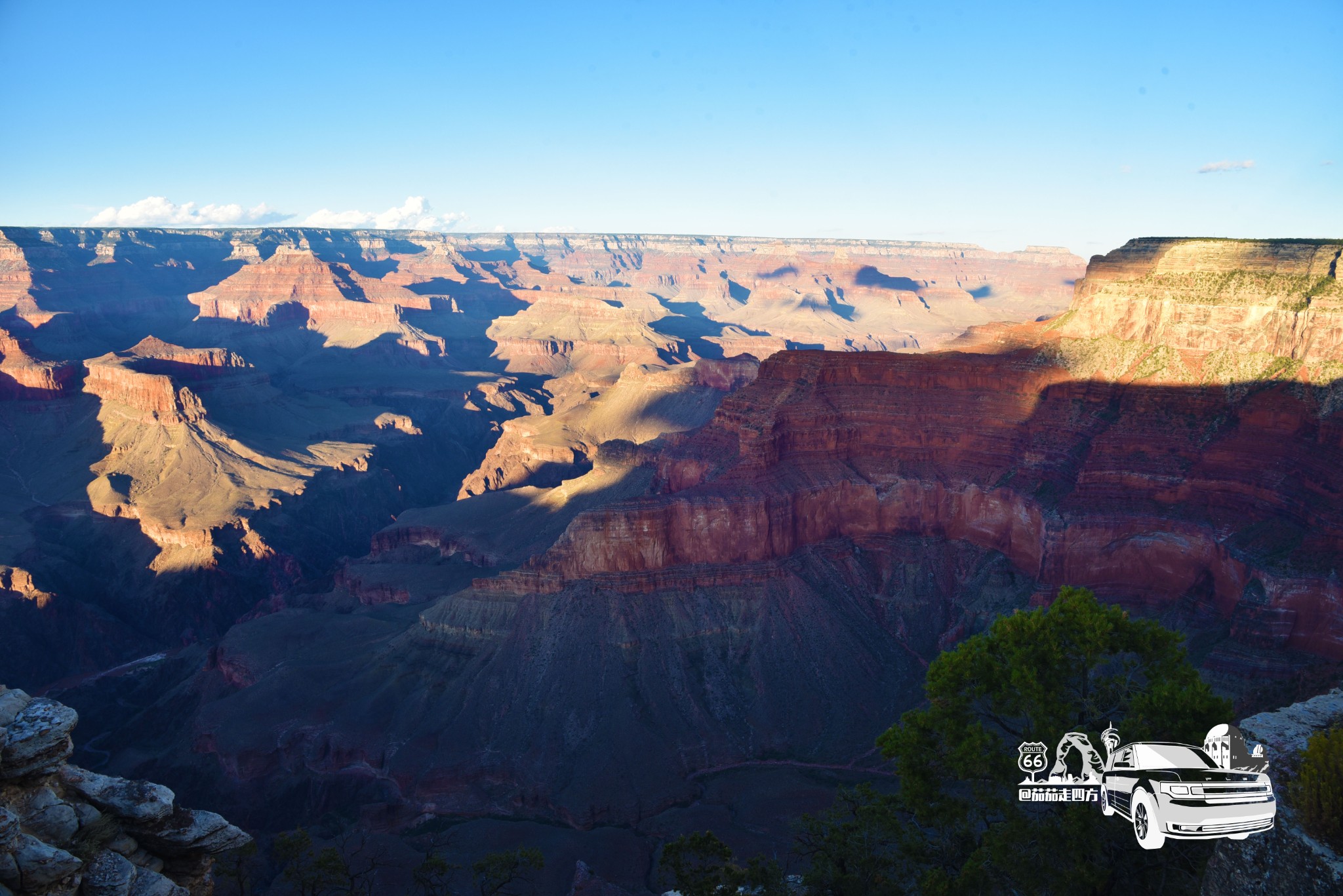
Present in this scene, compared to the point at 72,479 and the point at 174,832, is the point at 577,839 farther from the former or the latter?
the point at 72,479

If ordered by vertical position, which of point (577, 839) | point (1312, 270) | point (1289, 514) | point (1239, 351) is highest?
point (1312, 270)

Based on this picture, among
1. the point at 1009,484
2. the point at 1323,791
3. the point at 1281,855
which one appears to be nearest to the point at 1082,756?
the point at 1281,855

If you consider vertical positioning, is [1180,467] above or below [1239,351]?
below

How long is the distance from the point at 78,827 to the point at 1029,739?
78.7 ft

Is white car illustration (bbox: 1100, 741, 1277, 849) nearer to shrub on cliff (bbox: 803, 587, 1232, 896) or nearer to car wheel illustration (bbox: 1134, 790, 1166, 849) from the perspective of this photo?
car wheel illustration (bbox: 1134, 790, 1166, 849)

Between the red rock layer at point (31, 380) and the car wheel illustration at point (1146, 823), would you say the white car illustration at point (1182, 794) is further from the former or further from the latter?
the red rock layer at point (31, 380)

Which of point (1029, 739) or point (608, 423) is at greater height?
point (1029, 739)

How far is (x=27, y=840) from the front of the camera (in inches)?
656

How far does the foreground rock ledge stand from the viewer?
1659 cm

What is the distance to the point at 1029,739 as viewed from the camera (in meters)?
25.0

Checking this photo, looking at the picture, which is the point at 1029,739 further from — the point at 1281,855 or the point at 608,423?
the point at 608,423

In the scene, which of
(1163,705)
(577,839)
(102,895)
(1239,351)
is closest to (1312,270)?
(1239,351)

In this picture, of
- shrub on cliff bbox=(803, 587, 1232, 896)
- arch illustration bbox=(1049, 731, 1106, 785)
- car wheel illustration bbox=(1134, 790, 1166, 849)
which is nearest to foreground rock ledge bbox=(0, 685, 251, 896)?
shrub on cliff bbox=(803, 587, 1232, 896)

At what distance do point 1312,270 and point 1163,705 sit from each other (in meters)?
46.3
